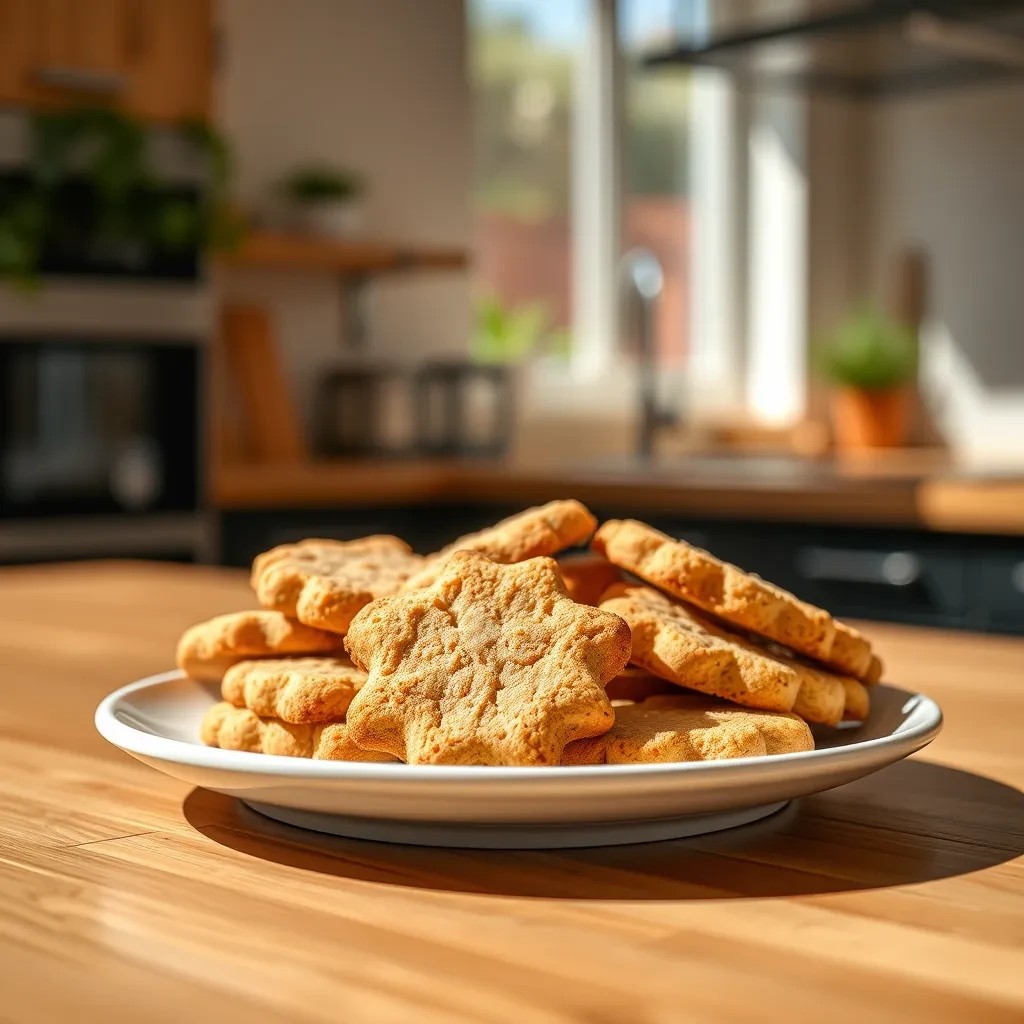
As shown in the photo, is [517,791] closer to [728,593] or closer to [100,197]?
[728,593]

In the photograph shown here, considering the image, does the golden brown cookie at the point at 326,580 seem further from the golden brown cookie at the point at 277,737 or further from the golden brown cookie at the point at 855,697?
the golden brown cookie at the point at 855,697

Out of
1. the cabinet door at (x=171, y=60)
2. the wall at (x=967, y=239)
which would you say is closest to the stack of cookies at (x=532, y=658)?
the cabinet door at (x=171, y=60)

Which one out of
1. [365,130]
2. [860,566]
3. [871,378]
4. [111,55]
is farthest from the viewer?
[871,378]

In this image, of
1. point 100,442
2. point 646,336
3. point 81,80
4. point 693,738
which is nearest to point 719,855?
point 693,738

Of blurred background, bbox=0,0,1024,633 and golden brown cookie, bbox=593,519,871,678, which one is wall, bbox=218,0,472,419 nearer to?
blurred background, bbox=0,0,1024,633

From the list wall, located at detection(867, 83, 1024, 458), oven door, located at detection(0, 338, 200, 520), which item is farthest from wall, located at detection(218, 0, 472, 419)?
wall, located at detection(867, 83, 1024, 458)

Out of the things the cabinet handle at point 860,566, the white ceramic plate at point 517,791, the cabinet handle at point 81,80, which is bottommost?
the cabinet handle at point 860,566
